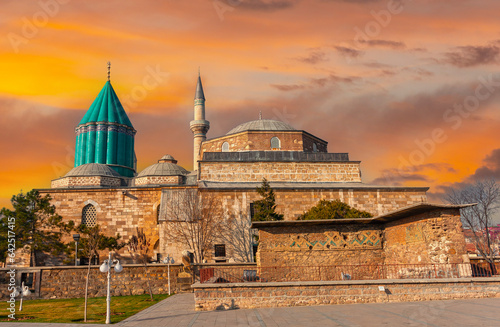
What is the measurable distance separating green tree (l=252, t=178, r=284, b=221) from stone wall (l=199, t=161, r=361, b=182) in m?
3.52

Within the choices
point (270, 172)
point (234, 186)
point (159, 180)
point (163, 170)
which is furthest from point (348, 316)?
point (163, 170)

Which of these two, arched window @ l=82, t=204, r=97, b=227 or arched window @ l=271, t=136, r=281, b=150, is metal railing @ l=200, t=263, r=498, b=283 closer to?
arched window @ l=271, t=136, r=281, b=150

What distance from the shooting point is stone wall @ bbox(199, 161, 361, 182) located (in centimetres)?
2559

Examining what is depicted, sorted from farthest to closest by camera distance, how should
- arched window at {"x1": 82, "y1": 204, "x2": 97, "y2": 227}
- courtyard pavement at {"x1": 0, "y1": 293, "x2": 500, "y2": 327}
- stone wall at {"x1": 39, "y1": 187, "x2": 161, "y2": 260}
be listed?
1. arched window at {"x1": 82, "y1": 204, "x2": 97, "y2": 227}
2. stone wall at {"x1": 39, "y1": 187, "x2": 161, "y2": 260}
3. courtyard pavement at {"x1": 0, "y1": 293, "x2": 500, "y2": 327}

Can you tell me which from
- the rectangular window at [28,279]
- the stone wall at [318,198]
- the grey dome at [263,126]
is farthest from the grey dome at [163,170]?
the rectangular window at [28,279]

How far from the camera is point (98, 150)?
119 feet

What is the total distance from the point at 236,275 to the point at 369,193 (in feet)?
38.1

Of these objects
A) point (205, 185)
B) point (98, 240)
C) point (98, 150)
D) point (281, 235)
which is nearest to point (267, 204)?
point (205, 185)

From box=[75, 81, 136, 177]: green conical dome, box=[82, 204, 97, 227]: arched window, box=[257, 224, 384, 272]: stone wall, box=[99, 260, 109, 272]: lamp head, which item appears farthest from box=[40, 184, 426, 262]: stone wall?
box=[99, 260, 109, 272]: lamp head

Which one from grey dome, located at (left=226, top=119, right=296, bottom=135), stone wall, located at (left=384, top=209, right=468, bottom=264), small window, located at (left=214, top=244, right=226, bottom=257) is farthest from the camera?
grey dome, located at (left=226, top=119, right=296, bottom=135)

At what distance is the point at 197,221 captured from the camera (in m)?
21.5

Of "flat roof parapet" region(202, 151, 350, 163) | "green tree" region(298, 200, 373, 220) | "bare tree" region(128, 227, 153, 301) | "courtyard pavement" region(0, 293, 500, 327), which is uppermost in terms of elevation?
"flat roof parapet" region(202, 151, 350, 163)

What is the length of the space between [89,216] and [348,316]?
22592 mm

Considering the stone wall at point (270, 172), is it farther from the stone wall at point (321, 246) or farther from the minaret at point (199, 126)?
the stone wall at point (321, 246)
